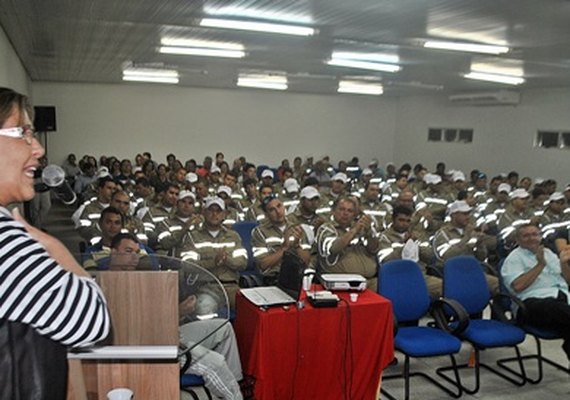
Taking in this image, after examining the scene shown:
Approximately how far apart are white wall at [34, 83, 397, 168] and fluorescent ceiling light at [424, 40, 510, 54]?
890cm

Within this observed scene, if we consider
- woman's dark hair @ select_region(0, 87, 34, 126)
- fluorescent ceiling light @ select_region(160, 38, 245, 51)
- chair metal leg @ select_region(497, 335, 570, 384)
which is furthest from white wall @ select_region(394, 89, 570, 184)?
woman's dark hair @ select_region(0, 87, 34, 126)

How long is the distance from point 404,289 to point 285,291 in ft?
3.30

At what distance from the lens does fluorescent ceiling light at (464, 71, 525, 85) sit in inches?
358

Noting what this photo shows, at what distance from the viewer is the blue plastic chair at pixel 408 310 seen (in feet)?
12.1

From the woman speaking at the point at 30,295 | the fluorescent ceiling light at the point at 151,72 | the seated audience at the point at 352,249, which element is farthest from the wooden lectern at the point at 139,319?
the fluorescent ceiling light at the point at 151,72

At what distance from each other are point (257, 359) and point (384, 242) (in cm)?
240

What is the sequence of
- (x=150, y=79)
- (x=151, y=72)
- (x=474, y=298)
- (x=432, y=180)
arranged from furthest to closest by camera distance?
(x=150, y=79) → (x=151, y=72) → (x=432, y=180) → (x=474, y=298)

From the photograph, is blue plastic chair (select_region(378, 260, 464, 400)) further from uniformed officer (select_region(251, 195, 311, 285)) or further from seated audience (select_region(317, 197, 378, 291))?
uniformed officer (select_region(251, 195, 311, 285))

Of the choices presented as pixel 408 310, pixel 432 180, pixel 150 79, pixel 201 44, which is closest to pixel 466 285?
pixel 408 310

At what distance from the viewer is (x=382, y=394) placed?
12.7 feet

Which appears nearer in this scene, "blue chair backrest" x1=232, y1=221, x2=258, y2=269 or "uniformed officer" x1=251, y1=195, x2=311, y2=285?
"uniformed officer" x1=251, y1=195, x2=311, y2=285

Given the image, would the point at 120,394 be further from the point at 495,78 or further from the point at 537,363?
the point at 495,78

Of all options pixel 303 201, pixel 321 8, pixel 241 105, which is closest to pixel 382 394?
pixel 303 201

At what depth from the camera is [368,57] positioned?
741 cm
